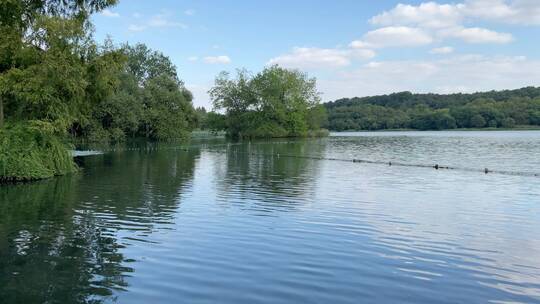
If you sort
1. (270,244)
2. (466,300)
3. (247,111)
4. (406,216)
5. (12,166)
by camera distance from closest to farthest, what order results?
(466,300) → (270,244) → (406,216) → (12,166) → (247,111)

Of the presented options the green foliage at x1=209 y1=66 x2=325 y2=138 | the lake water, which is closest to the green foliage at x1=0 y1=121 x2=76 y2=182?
the lake water

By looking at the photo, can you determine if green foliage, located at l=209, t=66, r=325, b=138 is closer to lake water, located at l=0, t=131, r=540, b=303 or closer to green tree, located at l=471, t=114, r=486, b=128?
green tree, located at l=471, t=114, r=486, b=128

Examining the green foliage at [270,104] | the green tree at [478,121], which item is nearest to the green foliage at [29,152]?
the green foliage at [270,104]

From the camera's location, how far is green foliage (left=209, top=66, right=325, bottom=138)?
126 metres

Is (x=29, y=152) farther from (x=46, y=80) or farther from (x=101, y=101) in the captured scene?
(x=101, y=101)

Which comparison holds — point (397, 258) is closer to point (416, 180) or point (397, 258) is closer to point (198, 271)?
point (198, 271)

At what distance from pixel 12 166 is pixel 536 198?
2867 cm

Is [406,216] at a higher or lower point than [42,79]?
lower

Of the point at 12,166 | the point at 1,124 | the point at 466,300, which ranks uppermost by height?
the point at 1,124

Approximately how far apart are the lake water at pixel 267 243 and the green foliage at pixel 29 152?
78.1 inches

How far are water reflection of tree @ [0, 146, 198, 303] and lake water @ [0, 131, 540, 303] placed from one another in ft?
0.16

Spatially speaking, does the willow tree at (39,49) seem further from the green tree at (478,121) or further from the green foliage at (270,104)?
the green tree at (478,121)

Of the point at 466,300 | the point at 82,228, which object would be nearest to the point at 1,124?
the point at 82,228

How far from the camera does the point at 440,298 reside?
10109 mm
